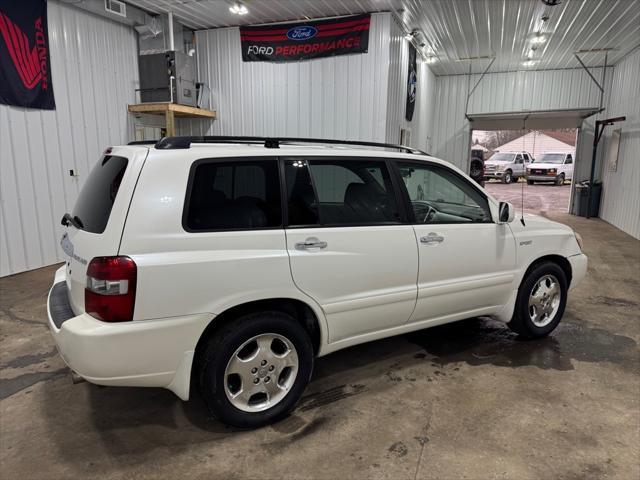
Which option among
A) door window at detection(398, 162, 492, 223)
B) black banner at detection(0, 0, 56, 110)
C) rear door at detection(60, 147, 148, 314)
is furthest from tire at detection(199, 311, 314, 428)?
black banner at detection(0, 0, 56, 110)

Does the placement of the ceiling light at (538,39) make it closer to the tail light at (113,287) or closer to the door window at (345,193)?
the door window at (345,193)

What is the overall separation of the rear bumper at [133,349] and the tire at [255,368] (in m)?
0.13

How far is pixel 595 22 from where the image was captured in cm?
793

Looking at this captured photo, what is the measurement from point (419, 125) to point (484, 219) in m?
8.11

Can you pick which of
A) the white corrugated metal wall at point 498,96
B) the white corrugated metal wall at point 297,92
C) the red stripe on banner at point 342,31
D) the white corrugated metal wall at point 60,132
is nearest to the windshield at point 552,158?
the white corrugated metal wall at point 498,96

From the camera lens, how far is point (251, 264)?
7.94 feet

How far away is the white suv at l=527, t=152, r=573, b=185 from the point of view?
21.5 meters

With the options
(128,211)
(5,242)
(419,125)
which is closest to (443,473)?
(128,211)

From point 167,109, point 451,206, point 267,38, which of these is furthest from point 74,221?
point 267,38

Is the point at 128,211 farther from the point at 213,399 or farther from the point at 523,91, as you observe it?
the point at 523,91

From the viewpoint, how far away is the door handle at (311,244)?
2586 mm

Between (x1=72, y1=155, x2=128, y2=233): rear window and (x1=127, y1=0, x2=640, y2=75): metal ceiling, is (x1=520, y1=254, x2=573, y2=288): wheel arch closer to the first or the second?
(x1=72, y1=155, x2=128, y2=233): rear window

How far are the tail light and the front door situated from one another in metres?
1.79

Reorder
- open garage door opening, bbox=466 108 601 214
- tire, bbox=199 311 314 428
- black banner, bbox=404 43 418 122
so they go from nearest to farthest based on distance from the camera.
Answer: tire, bbox=199 311 314 428 → black banner, bbox=404 43 418 122 → open garage door opening, bbox=466 108 601 214
